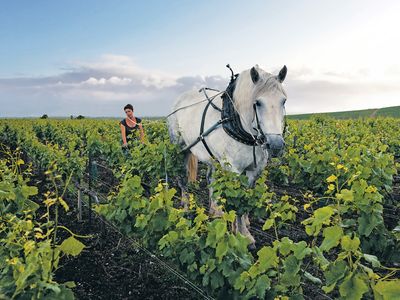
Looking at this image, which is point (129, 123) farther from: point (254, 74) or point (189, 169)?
point (254, 74)

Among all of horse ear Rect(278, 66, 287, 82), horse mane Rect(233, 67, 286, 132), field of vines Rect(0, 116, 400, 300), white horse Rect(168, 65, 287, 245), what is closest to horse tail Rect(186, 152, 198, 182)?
white horse Rect(168, 65, 287, 245)

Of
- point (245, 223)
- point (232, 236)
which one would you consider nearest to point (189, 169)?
point (245, 223)

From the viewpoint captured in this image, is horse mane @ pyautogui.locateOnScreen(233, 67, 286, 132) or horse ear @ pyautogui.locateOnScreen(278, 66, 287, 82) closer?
horse mane @ pyautogui.locateOnScreen(233, 67, 286, 132)

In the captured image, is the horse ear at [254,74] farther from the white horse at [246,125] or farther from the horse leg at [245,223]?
the horse leg at [245,223]

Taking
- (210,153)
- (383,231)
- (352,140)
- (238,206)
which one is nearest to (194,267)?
(238,206)

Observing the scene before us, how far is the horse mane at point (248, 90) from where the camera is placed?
4137 millimetres

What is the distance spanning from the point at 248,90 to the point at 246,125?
442 millimetres

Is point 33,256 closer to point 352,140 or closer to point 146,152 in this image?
point 146,152

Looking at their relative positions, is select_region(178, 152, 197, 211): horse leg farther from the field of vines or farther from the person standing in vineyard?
the person standing in vineyard

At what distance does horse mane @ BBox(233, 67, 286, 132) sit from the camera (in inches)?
163

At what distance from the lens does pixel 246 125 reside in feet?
14.9

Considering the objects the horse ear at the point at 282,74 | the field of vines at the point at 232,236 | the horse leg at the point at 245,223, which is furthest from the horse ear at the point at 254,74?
the horse leg at the point at 245,223

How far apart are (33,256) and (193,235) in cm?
144

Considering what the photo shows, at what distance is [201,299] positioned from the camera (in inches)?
148
